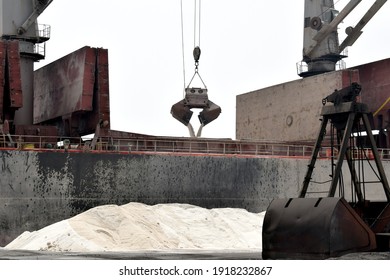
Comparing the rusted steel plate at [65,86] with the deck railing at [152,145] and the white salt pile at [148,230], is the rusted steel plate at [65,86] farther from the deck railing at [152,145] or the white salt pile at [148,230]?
the white salt pile at [148,230]

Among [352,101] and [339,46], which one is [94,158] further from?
[339,46]

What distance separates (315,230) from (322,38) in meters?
43.7

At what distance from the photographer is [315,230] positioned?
60.4 ft

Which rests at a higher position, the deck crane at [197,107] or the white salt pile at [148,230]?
the deck crane at [197,107]

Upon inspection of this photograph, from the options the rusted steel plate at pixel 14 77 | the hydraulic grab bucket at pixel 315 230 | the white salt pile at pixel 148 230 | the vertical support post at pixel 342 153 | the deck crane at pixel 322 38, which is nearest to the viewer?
the hydraulic grab bucket at pixel 315 230

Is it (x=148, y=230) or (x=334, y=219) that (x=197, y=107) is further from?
(x=334, y=219)

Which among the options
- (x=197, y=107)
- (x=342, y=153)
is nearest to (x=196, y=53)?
(x=197, y=107)

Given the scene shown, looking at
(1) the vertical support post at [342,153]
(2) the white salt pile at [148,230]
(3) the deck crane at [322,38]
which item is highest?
(3) the deck crane at [322,38]

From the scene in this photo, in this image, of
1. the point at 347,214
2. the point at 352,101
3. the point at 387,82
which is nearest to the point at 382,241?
the point at 347,214

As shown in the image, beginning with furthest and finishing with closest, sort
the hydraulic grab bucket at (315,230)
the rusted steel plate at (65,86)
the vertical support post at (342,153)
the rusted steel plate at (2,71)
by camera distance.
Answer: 1. the rusted steel plate at (65,86)
2. the rusted steel plate at (2,71)
3. the vertical support post at (342,153)
4. the hydraulic grab bucket at (315,230)

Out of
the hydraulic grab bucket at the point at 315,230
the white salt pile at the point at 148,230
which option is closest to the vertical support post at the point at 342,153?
the hydraulic grab bucket at the point at 315,230

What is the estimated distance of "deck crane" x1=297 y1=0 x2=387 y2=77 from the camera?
60094mm

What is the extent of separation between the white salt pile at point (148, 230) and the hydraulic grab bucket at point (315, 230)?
12717 mm

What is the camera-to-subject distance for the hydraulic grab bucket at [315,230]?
1830cm
